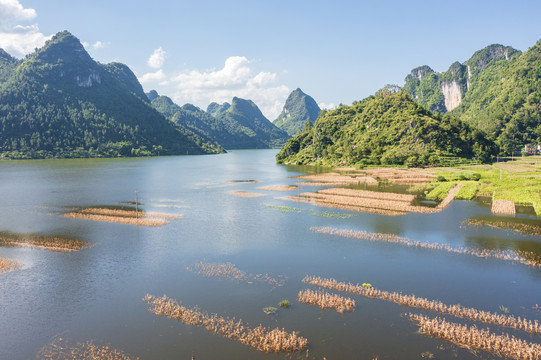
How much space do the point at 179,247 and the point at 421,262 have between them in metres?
37.0

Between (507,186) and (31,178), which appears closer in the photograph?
(507,186)

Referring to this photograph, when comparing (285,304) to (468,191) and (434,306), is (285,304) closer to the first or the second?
(434,306)

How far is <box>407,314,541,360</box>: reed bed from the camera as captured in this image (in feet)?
86.6

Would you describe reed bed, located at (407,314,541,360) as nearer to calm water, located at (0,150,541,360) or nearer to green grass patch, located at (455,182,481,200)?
calm water, located at (0,150,541,360)

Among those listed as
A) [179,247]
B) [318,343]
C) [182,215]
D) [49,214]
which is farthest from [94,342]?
[49,214]

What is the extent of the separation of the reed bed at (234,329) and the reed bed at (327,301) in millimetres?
6077

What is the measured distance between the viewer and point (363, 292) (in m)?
37.4

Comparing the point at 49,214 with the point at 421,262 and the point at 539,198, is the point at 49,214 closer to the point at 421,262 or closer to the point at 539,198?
the point at 421,262

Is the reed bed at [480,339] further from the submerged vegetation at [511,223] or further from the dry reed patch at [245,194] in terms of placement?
the dry reed patch at [245,194]

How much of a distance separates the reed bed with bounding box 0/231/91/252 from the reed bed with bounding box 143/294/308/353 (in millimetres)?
26303

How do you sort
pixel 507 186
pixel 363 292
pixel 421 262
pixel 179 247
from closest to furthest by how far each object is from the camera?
pixel 363 292 < pixel 421 262 < pixel 179 247 < pixel 507 186

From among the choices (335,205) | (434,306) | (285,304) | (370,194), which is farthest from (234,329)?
(370,194)

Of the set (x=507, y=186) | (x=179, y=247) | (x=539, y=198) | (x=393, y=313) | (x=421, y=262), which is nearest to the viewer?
(x=393, y=313)

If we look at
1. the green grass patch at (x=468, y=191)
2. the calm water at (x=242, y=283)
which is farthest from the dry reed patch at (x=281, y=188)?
the green grass patch at (x=468, y=191)
